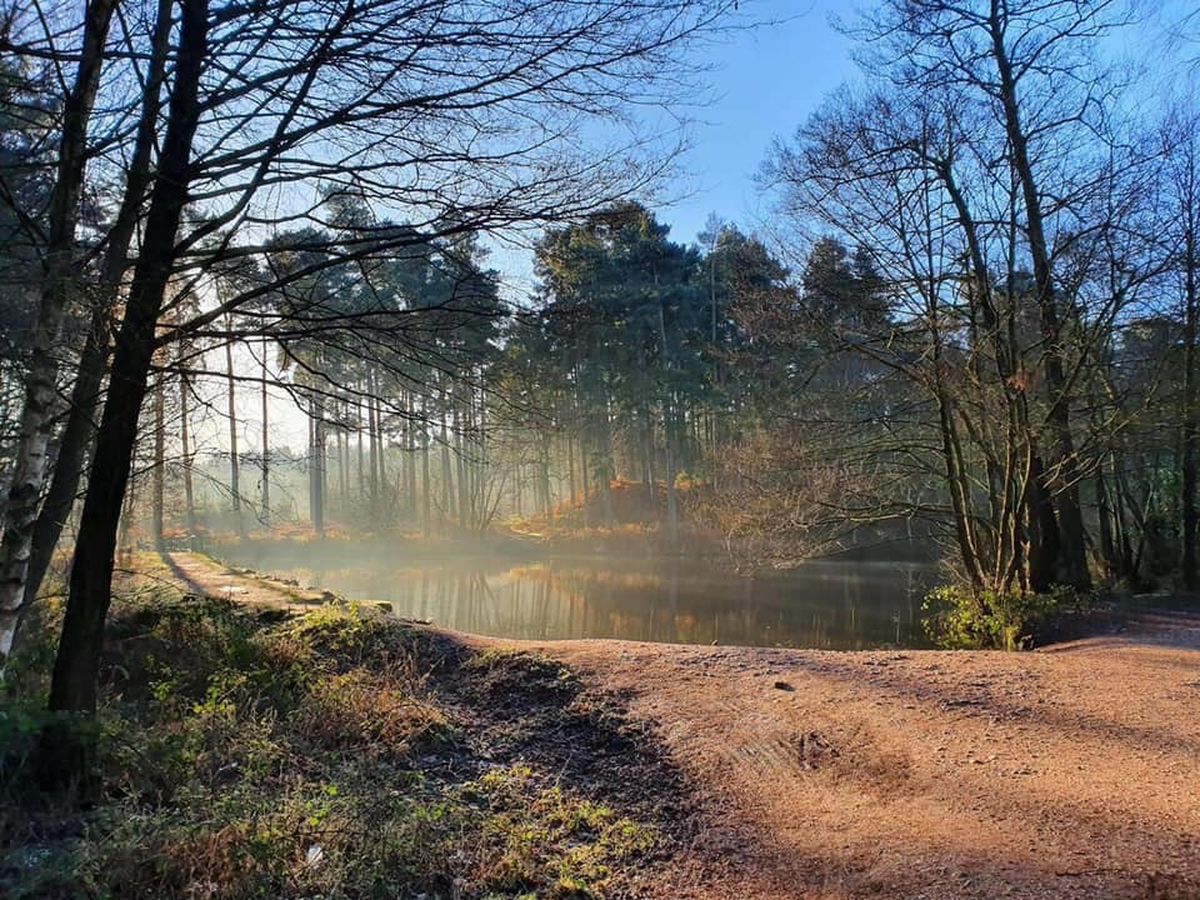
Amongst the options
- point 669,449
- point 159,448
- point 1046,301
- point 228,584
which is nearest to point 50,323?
point 159,448

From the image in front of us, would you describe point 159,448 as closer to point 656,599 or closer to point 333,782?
point 333,782

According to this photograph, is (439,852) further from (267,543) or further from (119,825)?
(267,543)

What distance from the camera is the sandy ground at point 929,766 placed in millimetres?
2805

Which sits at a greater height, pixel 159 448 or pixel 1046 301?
pixel 1046 301

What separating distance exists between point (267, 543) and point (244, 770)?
93.6ft

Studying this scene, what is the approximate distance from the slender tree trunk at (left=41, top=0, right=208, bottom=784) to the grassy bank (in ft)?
0.98

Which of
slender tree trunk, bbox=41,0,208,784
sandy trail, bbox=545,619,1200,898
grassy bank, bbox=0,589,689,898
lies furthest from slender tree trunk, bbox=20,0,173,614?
sandy trail, bbox=545,619,1200,898

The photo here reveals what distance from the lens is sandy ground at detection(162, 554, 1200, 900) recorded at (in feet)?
9.20

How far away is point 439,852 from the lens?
286 cm

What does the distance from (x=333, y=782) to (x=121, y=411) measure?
1974mm

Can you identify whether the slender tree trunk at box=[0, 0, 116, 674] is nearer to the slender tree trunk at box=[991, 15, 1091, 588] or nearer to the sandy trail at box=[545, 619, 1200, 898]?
the sandy trail at box=[545, 619, 1200, 898]

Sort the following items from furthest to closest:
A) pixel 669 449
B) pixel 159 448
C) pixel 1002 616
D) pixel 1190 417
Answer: pixel 669 449 → pixel 1190 417 → pixel 159 448 → pixel 1002 616

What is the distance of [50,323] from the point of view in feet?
12.1

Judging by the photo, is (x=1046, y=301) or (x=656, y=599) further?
(x=656, y=599)
